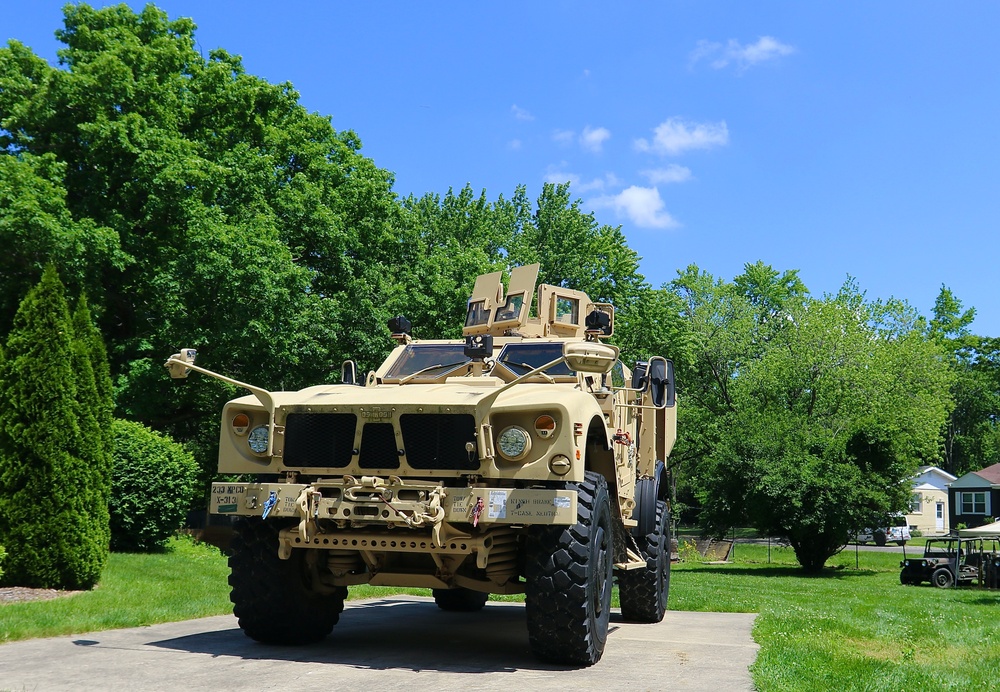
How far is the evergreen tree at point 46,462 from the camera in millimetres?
12125

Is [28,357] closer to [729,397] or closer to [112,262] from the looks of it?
[112,262]

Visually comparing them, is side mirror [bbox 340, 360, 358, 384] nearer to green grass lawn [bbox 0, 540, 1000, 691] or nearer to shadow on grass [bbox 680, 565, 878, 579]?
green grass lawn [bbox 0, 540, 1000, 691]

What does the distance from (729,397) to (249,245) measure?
31577 mm

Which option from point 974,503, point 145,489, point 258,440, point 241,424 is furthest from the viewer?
point 974,503

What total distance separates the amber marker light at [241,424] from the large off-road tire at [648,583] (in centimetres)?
461

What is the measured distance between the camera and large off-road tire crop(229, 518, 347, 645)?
7.93m

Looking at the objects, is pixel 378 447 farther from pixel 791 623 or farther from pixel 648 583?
pixel 791 623

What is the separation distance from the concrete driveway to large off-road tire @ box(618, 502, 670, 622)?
29.7 inches

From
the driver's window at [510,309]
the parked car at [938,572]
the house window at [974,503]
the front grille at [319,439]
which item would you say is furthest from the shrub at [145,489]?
the house window at [974,503]

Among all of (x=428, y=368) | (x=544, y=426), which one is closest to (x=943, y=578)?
(x=428, y=368)

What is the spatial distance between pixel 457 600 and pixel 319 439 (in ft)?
15.9

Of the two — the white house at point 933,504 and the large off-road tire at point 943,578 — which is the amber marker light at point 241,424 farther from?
the white house at point 933,504

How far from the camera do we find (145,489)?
672 inches

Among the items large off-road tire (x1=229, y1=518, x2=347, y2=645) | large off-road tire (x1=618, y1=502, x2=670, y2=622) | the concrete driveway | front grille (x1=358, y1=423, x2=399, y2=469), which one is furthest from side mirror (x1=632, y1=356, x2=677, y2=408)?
large off-road tire (x1=229, y1=518, x2=347, y2=645)
